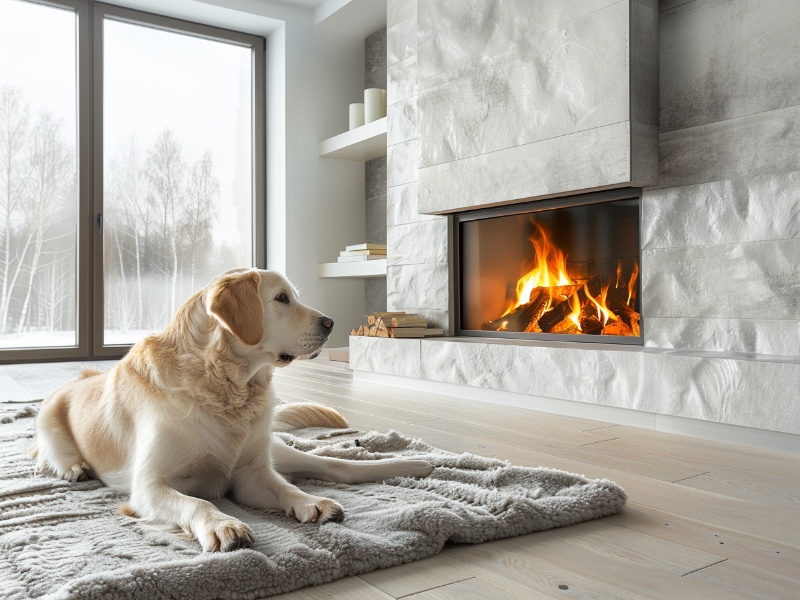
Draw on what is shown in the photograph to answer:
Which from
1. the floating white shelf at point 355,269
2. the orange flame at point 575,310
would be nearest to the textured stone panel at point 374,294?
the floating white shelf at point 355,269

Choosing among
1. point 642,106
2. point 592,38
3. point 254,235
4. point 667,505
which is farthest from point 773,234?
point 254,235

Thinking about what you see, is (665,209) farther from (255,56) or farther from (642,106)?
(255,56)

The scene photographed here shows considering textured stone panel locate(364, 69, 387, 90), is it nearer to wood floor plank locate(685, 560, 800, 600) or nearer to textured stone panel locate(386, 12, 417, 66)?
textured stone panel locate(386, 12, 417, 66)

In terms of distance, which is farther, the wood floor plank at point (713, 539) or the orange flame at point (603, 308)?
the orange flame at point (603, 308)

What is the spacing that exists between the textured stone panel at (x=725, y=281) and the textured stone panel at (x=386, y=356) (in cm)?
125

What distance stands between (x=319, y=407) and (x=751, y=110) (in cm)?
191

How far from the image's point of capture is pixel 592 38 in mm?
2863

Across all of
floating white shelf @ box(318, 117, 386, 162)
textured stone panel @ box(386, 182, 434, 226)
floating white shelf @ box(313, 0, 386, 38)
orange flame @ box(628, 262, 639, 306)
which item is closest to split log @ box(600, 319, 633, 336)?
orange flame @ box(628, 262, 639, 306)

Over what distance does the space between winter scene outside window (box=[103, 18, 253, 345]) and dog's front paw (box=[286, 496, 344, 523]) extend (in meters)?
4.44

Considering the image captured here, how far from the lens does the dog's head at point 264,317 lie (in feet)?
5.04

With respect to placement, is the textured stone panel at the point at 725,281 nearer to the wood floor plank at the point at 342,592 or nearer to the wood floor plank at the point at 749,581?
the wood floor plank at the point at 749,581

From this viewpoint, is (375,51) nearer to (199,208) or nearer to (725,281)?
(199,208)

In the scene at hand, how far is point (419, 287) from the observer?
4133 mm

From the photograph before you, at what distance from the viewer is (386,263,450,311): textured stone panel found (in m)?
3.96
